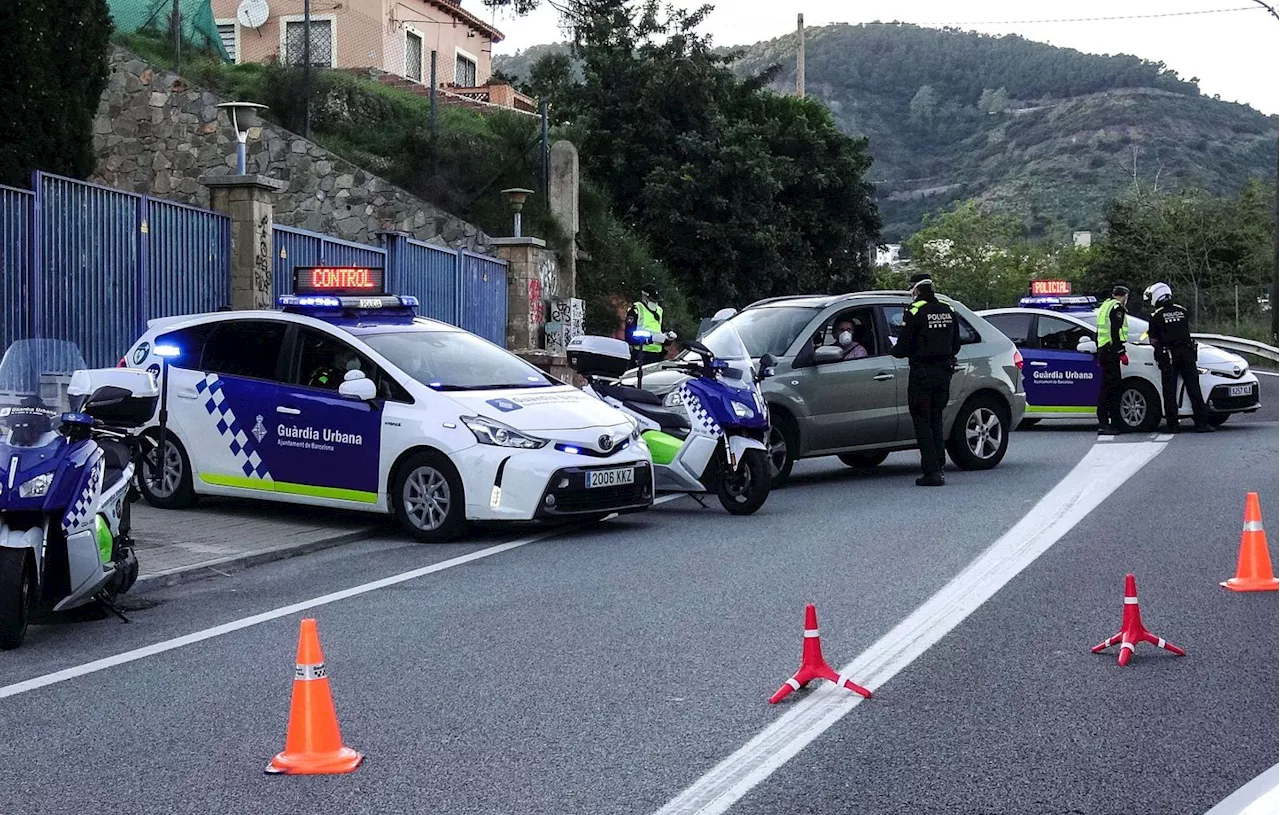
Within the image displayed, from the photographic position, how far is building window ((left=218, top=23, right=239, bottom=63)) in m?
35.6

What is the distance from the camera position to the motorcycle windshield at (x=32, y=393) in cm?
780

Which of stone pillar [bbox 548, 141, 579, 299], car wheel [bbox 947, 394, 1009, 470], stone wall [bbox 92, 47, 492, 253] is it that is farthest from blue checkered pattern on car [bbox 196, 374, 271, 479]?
stone pillar [bbox 548, 141, 579, 299]

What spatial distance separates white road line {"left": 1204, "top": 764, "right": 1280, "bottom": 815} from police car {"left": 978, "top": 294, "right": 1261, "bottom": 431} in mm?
15083

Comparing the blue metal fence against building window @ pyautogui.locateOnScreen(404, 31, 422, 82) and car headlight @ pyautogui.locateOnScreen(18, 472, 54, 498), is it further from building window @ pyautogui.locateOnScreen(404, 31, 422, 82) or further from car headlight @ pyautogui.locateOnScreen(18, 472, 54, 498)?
building window @ pyautogui.locateOnScreen(404, 31, 422, 82)

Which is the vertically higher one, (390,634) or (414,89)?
(414,89)

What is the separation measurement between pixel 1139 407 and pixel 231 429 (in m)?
11.6

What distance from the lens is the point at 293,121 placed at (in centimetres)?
2755

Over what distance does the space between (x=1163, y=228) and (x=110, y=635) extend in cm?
5633

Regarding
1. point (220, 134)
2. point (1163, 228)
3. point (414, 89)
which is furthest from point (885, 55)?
point (220, 134)

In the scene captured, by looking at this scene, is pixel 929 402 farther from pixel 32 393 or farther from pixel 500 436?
pixel 32 393

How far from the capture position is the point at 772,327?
15547mm

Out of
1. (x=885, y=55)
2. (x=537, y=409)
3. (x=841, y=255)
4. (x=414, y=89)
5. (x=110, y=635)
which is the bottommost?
(x=110, y=635)

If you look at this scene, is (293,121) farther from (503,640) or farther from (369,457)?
(503,640)

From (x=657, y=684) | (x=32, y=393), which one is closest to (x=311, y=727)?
(x=657, y=684)
